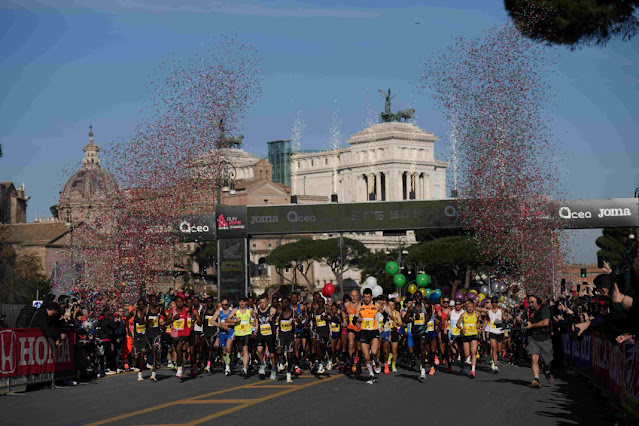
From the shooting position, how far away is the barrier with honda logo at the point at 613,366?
13.3 metres

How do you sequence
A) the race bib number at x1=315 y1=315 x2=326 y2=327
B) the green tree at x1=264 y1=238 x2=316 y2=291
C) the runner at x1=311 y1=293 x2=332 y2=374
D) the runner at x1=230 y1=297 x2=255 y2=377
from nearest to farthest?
the runner at x1=230 y1=297 x2=255 y2=377 < the runner at x1=311 y1=293 x2=332 y2=374 < the race bib number at x1=315 y1=315 x2=326 y2=327 < the green tree at x1=264 y1=238 x2=316 y2=291

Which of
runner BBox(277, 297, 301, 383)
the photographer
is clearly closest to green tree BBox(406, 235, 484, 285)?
runner BBox(277, 297, 301, 383)

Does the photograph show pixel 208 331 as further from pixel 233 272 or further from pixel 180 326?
pixel 233 272

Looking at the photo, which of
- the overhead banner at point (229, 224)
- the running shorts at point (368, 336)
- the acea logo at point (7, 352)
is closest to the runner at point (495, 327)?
the running shorts at point (368, 336)

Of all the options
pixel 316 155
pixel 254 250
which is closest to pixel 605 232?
pixel 254 250

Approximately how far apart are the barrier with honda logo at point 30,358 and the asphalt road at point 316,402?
20.8 inches

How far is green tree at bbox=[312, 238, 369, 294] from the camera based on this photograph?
399 feet

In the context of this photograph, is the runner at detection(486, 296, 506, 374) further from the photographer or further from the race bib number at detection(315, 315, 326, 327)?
the race bib number at detection(315, 315, 326, 327)

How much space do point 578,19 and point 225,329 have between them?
12.5m

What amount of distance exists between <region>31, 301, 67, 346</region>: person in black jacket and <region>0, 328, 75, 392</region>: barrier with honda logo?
0.14m

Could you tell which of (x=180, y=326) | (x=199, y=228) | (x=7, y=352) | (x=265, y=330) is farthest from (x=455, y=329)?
(x=199, y=228)

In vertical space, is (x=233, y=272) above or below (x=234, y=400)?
above

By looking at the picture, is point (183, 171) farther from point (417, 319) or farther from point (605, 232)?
point (605, 232)

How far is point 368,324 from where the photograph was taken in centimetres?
2222
